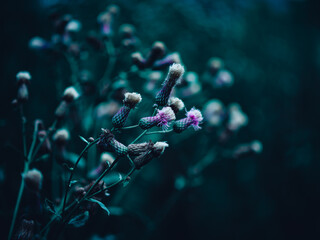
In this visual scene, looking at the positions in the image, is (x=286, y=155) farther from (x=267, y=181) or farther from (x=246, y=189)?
(x=246, y=189)

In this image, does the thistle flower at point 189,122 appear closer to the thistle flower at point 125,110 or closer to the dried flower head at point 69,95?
the thistle flower at point 125,110

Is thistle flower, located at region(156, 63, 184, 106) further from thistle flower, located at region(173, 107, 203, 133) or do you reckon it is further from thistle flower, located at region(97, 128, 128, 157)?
thistle flower, located at region(97, 128, 128, 157)

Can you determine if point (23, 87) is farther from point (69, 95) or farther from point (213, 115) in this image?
point (213, 115)

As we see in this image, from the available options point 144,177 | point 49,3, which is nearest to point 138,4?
point 49,3

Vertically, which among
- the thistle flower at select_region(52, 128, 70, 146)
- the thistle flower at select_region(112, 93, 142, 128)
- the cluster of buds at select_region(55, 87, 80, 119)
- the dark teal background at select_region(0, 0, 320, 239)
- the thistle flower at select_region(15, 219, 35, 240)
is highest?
the thistle flower at select_region(112, 93, 142, 128)

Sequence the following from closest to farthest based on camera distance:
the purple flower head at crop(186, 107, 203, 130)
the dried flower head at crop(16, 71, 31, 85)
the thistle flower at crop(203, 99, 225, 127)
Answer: the purple flower head at crop(186, 107, 203, 130)
the dried flower head at crop(16, 71, 31, 85)
the thistle flower at crop(203, 99, 225, 127)

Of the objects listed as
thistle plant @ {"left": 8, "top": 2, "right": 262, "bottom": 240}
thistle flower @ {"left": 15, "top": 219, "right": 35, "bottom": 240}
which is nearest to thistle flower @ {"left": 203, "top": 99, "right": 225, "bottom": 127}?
thistle plant @ {"left": 8, "top": 2, "right": 262, "bottom": 240}

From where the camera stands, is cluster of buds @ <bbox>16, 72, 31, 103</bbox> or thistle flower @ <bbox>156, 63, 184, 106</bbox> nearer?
thistle flower @ <bbox>156, 63, 184, 106</bbox>
